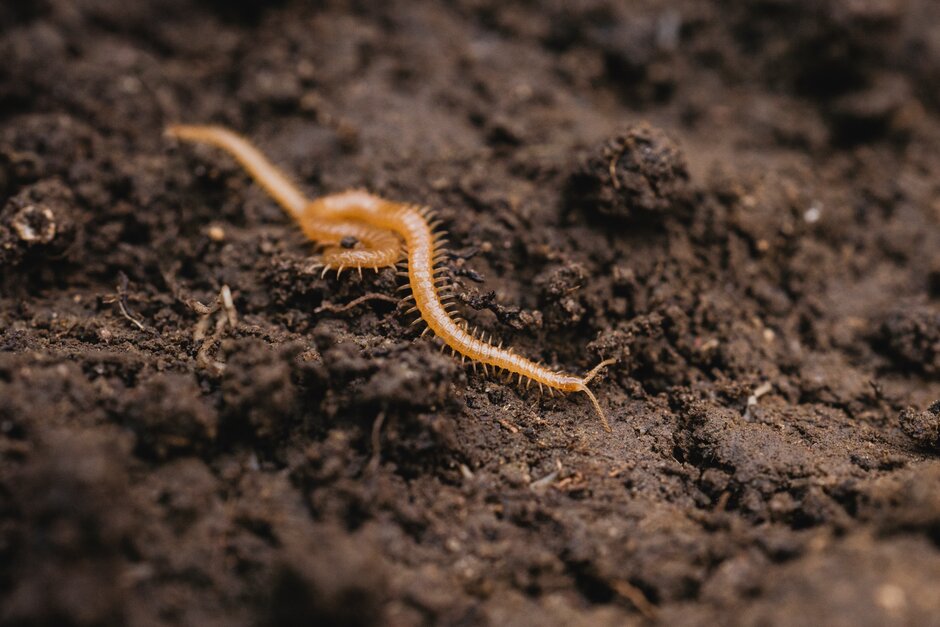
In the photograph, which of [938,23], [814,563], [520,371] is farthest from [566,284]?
[938,23]

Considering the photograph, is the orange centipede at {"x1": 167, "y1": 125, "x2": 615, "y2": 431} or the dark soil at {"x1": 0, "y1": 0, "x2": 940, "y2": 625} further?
the orange centipede at {"x1": 167, "y1": 125, "x2": 615, "y2": 431}

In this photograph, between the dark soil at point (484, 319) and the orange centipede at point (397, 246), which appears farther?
the orange centipede at point (397, 246)

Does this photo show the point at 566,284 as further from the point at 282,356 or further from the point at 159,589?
the point at 159,589

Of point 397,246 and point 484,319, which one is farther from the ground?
point 397,246
